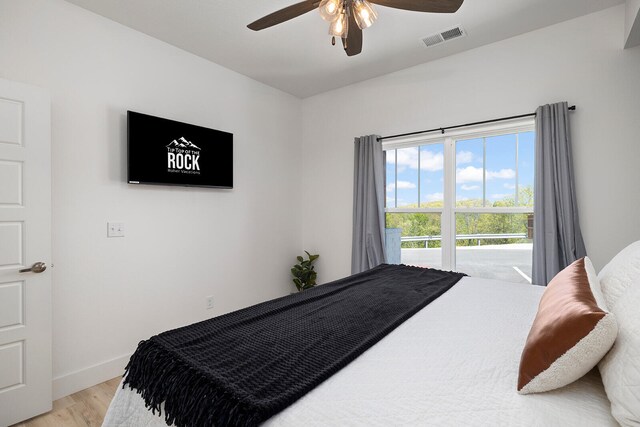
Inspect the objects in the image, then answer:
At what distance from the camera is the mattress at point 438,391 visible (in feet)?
2.54

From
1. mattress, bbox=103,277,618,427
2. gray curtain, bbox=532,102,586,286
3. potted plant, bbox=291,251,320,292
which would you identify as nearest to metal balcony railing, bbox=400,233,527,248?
gray curtain, bbox=532,102,586,286

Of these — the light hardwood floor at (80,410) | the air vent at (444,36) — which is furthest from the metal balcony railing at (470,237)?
the light hardwood floor at (80,410)

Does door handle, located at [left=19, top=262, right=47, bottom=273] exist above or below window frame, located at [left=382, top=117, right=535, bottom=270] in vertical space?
below

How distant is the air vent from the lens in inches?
102

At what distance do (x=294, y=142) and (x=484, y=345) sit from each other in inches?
131

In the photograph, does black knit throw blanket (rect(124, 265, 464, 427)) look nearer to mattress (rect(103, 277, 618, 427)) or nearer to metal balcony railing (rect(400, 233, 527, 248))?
mattress (rect(103, 277, 618, 427))

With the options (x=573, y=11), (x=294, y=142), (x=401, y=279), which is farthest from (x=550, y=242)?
(x=294, y=142)

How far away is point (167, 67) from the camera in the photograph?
9.12ft

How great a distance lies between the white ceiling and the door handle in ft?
5.93

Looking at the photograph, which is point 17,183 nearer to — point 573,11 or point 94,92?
point 94,92

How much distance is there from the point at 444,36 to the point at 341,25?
1434 mm

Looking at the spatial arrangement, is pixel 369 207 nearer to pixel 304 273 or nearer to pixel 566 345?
pixel 304 273

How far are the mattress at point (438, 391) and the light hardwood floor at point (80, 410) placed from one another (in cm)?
124

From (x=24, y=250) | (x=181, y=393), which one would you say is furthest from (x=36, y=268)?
(x=181, y=393)
